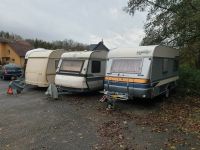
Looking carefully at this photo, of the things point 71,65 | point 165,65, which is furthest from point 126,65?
point 71,65

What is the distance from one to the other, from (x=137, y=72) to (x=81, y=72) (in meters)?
3.63

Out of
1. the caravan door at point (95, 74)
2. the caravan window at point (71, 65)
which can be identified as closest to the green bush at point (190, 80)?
the caravan door at point (95, 74)

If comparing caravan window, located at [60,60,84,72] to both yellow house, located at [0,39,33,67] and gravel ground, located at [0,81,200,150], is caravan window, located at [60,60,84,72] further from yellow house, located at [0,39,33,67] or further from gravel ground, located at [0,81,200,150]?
yellow house, located at [0,39,33,67]

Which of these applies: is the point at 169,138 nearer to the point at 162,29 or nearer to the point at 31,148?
the point at 31,148

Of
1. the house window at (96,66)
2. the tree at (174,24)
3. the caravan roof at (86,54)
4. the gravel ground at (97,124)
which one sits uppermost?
the tree at (174,24)

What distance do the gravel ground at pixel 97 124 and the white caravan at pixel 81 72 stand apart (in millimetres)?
944

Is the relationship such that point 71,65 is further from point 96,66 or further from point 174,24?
point 174,24

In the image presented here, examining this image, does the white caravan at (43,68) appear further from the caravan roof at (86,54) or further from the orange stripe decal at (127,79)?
the orange stripe decal at (127,79)

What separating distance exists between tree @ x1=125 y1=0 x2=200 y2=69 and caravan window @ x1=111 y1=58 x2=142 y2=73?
5055 mm

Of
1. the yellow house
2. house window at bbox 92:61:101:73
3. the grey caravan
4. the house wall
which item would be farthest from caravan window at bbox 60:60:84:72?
the house wall

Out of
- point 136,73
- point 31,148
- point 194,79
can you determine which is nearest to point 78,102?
point 136,73

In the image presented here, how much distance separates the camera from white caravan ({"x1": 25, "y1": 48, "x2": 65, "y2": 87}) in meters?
15.2

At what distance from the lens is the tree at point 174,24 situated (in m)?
14.0

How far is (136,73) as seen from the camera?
10188 millimetres
